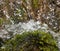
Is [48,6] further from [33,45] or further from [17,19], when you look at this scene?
[33,45]

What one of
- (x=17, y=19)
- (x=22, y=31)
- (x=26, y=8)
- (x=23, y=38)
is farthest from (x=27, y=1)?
(x=23, y=38)

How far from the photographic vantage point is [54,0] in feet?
10.4

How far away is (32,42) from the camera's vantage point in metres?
2.48

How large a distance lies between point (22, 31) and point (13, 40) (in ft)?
0.88

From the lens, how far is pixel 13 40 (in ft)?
8.44

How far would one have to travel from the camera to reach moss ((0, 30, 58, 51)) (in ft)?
8.10

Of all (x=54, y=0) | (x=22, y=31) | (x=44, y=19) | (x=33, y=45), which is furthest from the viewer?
(x=54, y=0)

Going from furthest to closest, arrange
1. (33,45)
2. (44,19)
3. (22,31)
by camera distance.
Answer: (44,19) → (22,31) → (33,45)

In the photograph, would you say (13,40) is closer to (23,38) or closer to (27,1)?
(23,38)

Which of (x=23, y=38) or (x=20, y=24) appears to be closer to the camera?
(x=23, y=38)

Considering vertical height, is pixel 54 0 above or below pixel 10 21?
above

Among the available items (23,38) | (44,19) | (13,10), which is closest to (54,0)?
(44,19)

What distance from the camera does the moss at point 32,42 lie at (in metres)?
2.47

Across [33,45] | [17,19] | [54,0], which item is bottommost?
[33,45]
